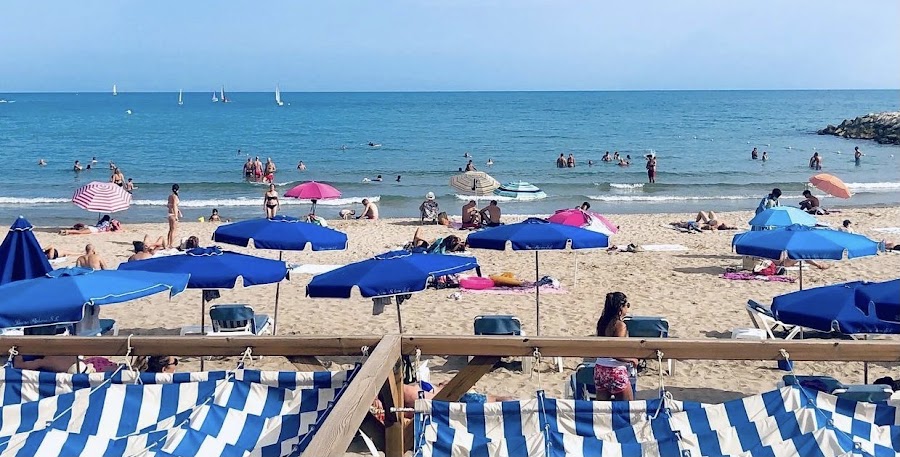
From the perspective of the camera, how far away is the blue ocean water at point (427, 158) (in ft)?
88.8

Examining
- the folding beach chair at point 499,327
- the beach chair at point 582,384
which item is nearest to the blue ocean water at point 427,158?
the folding beach chair at point 499,327

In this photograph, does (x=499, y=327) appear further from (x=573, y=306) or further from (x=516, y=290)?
(x=516, y=290)

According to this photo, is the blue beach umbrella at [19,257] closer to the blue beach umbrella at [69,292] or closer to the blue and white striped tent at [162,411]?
the blue beach umbrella at [69,292]

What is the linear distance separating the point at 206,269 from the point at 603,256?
8962 mm

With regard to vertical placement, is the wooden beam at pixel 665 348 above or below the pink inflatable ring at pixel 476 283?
above

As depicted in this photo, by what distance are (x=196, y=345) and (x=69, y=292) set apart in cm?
235

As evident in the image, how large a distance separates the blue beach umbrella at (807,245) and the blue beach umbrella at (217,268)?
451cm

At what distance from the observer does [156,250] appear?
47.9 feet

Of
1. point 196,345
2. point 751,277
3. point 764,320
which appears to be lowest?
point 751,277

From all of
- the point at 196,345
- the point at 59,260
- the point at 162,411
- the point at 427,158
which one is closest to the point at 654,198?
the point at 427,158

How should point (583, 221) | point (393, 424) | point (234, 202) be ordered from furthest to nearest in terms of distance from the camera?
point (234, 202) < point (583, 221) < point (393, 424)

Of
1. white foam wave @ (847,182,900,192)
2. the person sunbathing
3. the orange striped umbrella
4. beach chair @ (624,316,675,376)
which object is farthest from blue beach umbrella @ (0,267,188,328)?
white foam wave @ (847,182,900,192)

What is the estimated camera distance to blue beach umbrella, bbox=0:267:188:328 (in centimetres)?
548

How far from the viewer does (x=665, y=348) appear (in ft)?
12.6
